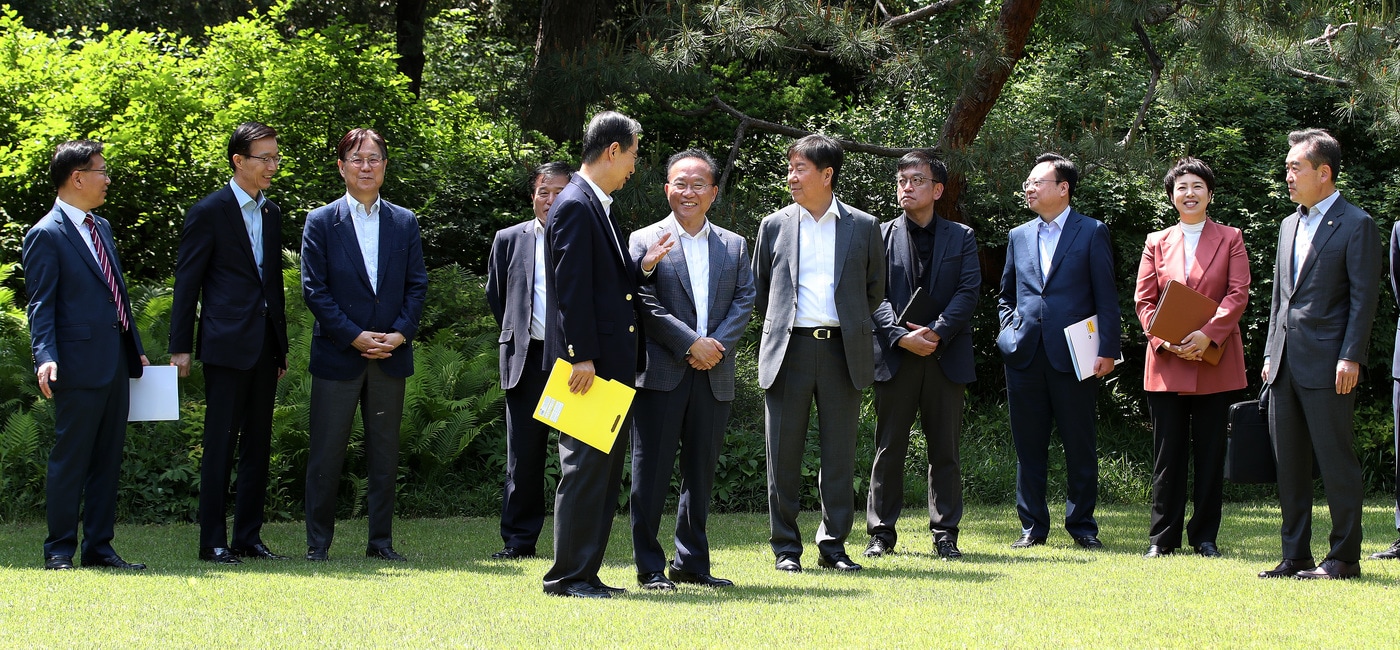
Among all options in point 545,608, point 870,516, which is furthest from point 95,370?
point 870,516

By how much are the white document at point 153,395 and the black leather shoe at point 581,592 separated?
2.24m

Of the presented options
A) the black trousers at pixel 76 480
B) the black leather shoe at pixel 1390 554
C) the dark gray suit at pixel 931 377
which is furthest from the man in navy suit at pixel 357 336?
the black leather shoe at pixel 1390 554

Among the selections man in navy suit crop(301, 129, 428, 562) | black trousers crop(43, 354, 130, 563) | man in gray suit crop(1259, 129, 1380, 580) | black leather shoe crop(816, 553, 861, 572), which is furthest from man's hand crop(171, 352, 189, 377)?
man in gray suit crop(1259, 129, 1380, 580)

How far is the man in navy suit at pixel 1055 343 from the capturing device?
22.2 feet

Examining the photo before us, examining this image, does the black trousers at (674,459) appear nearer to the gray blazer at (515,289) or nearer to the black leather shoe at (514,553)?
the black leather shoe at (514,553)

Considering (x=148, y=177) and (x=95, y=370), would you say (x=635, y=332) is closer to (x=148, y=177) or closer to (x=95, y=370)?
(x=95, y=370)

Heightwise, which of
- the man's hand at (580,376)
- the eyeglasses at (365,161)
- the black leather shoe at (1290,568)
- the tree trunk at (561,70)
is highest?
the tree trunk at (561,70)

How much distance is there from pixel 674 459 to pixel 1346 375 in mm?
2971

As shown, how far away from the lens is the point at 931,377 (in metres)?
6.54

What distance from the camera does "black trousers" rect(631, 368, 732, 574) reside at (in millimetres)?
5168

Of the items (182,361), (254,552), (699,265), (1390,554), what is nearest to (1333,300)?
(1390,554)

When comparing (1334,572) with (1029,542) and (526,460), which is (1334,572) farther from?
(526,460)

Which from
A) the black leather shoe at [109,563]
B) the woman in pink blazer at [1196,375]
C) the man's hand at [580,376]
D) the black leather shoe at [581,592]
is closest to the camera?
the man's hand at [580,376]

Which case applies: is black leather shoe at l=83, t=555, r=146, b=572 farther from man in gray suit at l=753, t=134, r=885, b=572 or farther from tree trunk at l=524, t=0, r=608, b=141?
tree trunk at l=524, t=0, r=608, b=141
